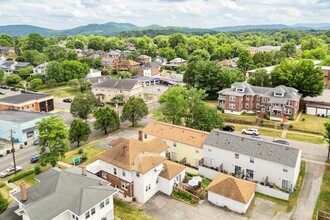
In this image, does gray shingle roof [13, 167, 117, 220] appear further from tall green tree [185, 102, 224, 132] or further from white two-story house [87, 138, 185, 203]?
tall green tree [185, 102, 224, 132]

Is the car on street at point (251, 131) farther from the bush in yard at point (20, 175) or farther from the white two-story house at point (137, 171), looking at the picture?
the bush in yard at point (20, 175)

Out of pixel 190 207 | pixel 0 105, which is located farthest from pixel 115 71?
pixel 190 207

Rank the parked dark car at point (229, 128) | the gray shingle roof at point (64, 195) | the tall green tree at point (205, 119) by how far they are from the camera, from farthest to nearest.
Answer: the parked dark car at point (229, 128), the tall green tree at point (205, 119), the gray shingle roof at point (64, 195)

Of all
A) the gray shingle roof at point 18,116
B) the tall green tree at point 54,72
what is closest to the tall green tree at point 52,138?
the gray shingle roof at point 18,116

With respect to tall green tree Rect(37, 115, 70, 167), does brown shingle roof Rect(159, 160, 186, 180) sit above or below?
below

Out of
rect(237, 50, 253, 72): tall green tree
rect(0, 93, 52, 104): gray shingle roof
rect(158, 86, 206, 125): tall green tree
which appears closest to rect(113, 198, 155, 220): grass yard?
rect(158, 86, 206, 125): tall green tree

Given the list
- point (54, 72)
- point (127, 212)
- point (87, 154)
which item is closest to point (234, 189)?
point (127, 212)
